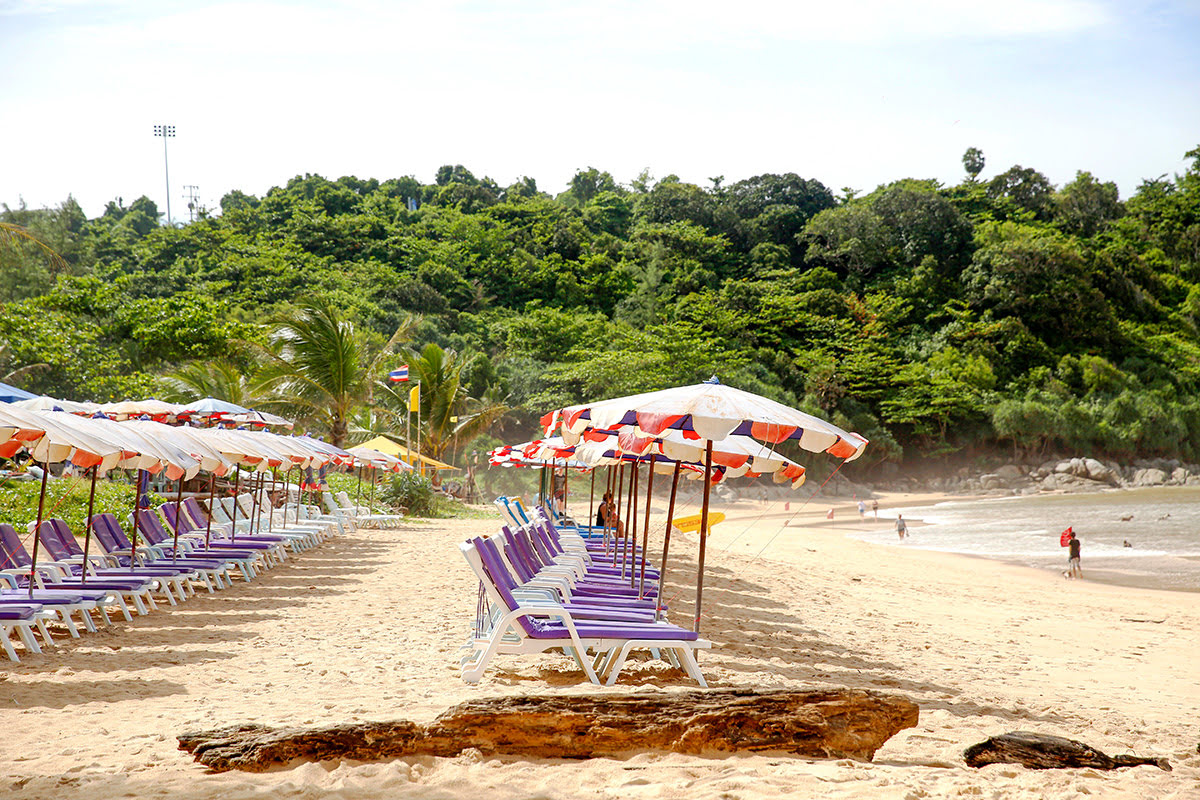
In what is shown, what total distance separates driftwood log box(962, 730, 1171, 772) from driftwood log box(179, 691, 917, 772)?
0.35 metres

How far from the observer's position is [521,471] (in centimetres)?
3625

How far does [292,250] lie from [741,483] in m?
27.9

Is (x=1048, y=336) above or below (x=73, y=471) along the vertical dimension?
above

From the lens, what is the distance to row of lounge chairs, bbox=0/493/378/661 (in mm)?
6852

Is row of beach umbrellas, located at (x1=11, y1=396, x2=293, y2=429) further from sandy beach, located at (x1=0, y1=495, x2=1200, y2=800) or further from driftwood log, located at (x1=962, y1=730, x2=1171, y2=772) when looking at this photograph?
driftwood log, located at (x1=962, y1=730, x2=1171, y2=772)

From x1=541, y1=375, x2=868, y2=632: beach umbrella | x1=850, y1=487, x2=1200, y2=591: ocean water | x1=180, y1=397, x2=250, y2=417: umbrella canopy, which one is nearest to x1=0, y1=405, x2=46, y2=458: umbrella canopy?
x1=541, y1=375, x2=868, y2=632: beach umbrella

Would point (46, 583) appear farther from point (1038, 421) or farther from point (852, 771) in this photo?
point (1038, 421)

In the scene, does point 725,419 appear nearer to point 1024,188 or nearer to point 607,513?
point 607,513

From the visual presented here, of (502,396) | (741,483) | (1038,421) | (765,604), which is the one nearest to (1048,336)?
Result: (1038,421)

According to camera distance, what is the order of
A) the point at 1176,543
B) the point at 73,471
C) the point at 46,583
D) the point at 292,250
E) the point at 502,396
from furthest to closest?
the point at 292,250 < the point at 502,396 < the point at 1176,543 < the point at 73,471 < the point at 46,583

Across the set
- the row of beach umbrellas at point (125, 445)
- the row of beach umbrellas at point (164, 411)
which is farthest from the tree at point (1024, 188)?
the row of beach umbrellas at point (125, 445)

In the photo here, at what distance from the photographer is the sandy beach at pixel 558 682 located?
3.49m

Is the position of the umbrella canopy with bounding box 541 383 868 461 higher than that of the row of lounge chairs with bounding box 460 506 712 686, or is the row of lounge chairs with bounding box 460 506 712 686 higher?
the umbrella canopy with bounding box 541 383 868 461

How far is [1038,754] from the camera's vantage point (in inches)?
160
